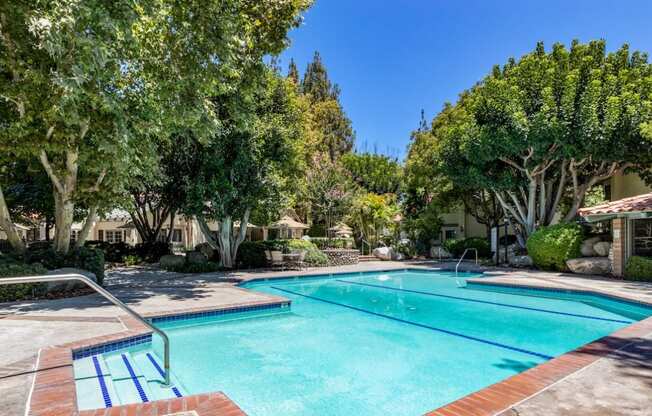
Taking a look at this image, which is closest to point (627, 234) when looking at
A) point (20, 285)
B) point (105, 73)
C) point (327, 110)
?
point (105, 73)

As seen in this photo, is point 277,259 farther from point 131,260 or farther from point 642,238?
point 642,238

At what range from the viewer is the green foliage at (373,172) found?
41.1m

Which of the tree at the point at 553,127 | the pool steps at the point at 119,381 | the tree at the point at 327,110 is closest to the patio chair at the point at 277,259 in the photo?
the tree at the point at 553,127

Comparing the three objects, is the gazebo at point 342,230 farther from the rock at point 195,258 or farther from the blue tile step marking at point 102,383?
the blue tile step marking at point 102,383

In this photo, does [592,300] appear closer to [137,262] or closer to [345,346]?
[345,346]

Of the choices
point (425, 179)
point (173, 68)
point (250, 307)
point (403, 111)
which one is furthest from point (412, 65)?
point (250, 307)

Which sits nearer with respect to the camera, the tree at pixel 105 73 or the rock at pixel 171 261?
the tree at pixel 105 73

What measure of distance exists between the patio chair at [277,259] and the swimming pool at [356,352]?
7.60 m

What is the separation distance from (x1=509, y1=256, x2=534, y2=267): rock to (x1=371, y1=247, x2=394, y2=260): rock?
805cm

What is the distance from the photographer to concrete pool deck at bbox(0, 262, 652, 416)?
3.62 meters

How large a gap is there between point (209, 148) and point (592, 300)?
48.3 feet

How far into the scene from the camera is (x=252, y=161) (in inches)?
669

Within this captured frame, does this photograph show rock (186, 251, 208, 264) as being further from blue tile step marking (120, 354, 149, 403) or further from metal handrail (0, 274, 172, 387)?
metal handrail (0, 274, 172, 387)

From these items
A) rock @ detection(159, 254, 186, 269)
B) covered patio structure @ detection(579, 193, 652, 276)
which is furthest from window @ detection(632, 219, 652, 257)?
rock @ detection(159, 254, 186, 269)
